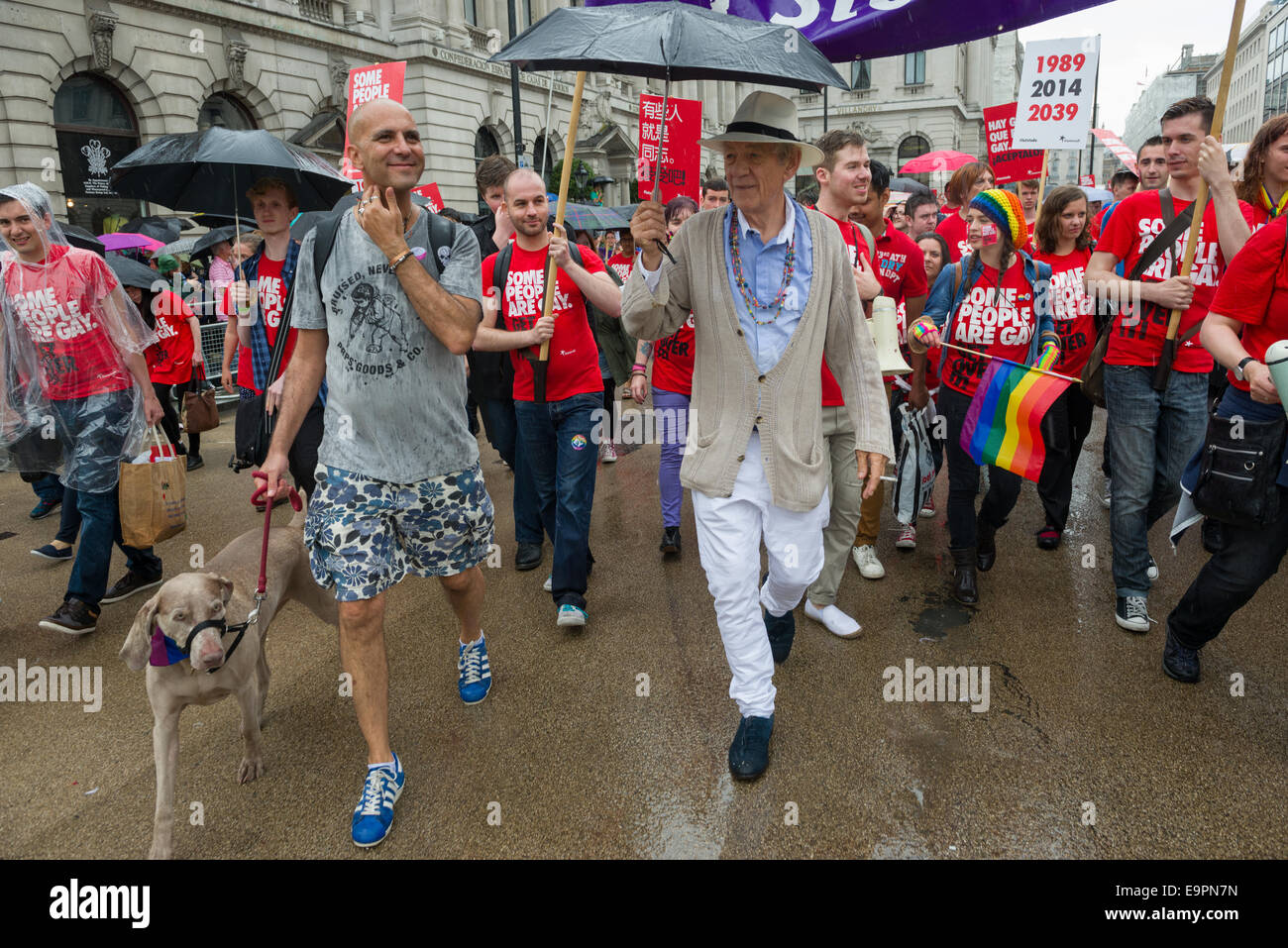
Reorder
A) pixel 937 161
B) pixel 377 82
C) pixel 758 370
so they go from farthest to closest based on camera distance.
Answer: pixel 937 161 → pixel 377 82 → pixel 758 370

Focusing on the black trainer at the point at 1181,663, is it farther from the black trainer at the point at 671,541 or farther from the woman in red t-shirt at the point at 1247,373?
the black trainer at the point at 671,541

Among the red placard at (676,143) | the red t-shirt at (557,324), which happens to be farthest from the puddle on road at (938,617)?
the red placard at (676,143)

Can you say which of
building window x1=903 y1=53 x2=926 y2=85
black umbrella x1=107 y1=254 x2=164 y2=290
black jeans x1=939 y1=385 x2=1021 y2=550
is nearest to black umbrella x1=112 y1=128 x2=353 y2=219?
black umbrella x1=107 y1=254 x2=164 y2=290

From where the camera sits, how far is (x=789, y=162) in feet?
10.0

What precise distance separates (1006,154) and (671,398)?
19.5 ft

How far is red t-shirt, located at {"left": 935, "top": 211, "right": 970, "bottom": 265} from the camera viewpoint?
25.0 feet

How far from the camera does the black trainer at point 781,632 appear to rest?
12.3ft

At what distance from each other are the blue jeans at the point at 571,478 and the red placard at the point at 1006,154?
559cm

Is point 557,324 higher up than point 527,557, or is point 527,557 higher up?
point 557,324

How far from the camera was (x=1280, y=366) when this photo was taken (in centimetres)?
282

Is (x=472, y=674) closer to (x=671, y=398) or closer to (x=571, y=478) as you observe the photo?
(x=571, y=478)

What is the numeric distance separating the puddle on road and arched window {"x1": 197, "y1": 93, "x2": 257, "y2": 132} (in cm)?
1922

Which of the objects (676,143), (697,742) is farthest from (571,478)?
(676,143)
